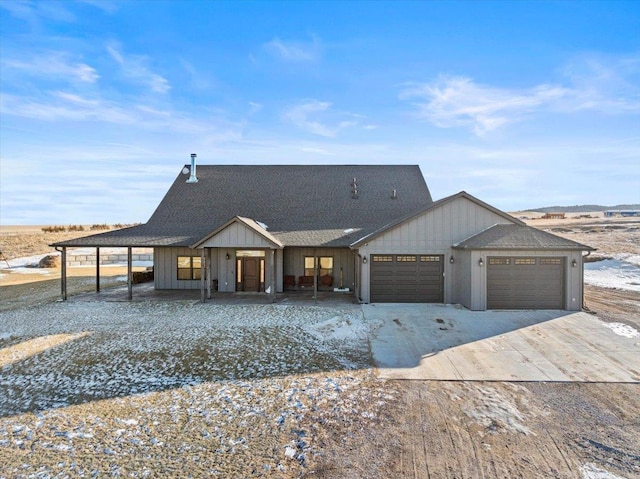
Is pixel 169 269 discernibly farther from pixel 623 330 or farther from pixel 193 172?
Result: pixel 623 330

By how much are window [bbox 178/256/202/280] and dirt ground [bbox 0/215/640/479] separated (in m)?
12.9

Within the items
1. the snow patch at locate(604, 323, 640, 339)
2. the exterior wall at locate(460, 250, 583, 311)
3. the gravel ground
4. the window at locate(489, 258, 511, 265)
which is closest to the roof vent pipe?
the gravel ground

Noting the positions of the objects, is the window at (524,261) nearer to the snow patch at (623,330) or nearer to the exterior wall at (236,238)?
the snow patch at (623,330)

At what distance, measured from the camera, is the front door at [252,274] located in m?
17.5

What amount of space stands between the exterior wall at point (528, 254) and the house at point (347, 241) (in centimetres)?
4

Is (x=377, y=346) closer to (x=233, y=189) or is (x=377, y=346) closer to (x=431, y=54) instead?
(x=431, y=54)

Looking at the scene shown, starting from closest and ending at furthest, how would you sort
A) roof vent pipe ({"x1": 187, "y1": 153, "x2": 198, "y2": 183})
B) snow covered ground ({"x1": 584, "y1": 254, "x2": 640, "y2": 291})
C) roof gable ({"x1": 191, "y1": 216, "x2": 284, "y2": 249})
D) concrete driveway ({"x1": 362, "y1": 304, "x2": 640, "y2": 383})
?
concrete driveway ({"x1": 362, "y1": 304, "x2": 640, "y2": 383}) < roof gable ({"x1": 191, "y1": 216, "x2": 284, "y2": 249}) < snow covered ground ({"x1": 584, "y1": 254, "x2": 640, "y2": 291}) < roof vent pipe ({"x1": 187, "y1": 153, "x2": 198, "y2": 183})

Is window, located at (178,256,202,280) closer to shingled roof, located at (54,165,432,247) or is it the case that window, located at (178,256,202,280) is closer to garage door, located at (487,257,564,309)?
shingled roof, located at (54,165,432,247)

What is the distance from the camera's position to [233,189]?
814 inches

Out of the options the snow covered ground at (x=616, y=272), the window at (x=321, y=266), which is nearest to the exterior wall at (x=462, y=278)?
the window at (x=321, y=266)

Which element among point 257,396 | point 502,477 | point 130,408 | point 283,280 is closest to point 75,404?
point 130,408

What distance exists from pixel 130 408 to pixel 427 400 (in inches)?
211

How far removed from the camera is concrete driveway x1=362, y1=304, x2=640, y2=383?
7.99 meters

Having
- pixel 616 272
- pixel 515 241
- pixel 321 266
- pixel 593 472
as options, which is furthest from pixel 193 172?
pixel 616 272
